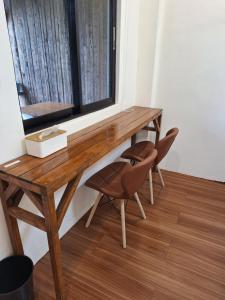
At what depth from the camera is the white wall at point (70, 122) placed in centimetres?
114

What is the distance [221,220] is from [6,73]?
208cm

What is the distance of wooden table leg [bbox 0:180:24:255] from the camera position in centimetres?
120

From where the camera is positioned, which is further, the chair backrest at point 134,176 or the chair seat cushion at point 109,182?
the chair seat cushion at point 109,182

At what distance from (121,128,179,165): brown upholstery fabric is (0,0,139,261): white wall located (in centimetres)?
26

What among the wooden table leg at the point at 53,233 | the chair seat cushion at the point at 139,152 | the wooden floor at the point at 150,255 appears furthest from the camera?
the chair seat cushion at the point at 139,152

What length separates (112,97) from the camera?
2.34m

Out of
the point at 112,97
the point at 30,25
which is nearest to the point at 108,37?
the point at 112,97

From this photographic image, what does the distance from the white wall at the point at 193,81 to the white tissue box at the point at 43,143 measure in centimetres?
163

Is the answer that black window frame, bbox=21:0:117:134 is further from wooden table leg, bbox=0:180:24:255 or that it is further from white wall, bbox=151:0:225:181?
white wall, bbox=151:0:225:181

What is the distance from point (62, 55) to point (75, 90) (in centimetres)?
50

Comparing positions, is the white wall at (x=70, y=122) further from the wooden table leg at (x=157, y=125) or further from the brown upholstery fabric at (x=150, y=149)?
the wooden table leg at (x=157, y=125)

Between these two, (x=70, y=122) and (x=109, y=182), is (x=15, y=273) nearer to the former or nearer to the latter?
(x=109, y=182)

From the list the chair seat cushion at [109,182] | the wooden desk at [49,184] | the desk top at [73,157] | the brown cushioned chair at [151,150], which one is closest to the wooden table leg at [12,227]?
the wooden desk at [49,184]

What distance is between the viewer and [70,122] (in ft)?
5.63
